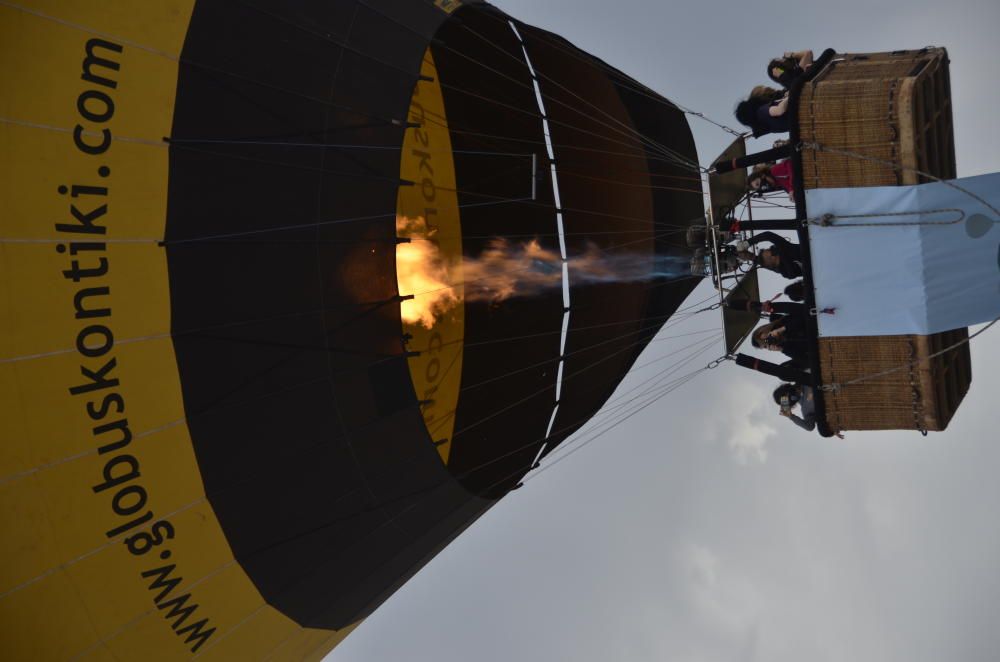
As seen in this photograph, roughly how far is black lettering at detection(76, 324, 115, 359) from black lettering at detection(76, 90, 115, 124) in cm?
117

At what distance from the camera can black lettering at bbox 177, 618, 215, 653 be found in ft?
15.3

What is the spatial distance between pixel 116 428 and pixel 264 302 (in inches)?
44.4

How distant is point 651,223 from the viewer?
Answer: 721cm

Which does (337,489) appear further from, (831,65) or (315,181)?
(831,65)

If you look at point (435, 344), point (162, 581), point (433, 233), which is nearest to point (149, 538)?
point (162, 581)

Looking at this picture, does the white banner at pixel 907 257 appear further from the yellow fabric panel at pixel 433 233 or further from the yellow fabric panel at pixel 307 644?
the yellow fabric panel at pixel 307 644

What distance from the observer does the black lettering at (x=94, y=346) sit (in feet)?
13.0

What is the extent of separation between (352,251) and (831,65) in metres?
3.77

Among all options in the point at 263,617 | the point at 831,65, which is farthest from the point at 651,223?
the point at 263,617

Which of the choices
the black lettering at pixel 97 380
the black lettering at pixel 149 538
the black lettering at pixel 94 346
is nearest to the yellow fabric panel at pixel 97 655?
the black lettering at pixel 149 538

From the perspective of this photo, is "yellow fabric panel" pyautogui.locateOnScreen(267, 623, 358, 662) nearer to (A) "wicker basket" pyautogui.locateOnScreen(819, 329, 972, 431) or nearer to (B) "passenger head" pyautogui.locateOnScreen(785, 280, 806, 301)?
(A) "wicker basket" pyautogui.locateOnScreen(819, 329, 972, 431)

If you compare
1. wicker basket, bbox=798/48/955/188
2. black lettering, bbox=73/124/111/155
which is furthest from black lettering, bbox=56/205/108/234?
wicker basket, bbox=798/48/955/188

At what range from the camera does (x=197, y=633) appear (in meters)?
4.75

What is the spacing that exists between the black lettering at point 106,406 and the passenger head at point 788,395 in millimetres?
5044
